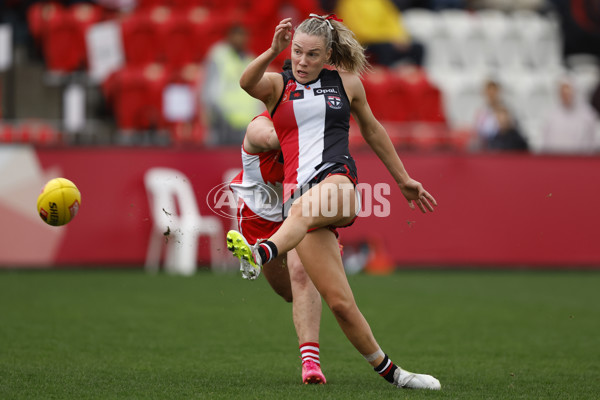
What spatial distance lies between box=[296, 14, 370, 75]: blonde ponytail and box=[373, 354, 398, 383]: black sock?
1701 mm

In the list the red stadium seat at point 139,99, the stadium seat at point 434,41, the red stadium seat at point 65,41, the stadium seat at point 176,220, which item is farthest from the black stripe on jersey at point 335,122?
Result: the stadium seat at point 434,41

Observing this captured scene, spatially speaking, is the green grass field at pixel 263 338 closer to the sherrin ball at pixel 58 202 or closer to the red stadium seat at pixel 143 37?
the sherrin ball at pixel 58 202

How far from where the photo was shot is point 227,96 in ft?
45.7

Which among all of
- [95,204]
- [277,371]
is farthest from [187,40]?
[277,371]

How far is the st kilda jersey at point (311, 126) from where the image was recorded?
5469mm

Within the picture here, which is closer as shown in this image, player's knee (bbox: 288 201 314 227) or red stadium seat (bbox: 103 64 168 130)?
player's knee (bbox: 288 201 314 227)

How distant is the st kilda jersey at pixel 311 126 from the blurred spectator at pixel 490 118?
9.02 metres

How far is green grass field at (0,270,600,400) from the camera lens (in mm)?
5609

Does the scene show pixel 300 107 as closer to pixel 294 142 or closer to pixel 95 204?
pixel 294 142

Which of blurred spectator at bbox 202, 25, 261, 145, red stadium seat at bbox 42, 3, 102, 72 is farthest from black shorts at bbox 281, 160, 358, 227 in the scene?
red stadium seat at bbox 42, 3, 102, 72

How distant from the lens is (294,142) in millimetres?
5543

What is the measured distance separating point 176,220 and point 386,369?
761 cm

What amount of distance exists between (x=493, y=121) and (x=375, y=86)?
2.68 metres

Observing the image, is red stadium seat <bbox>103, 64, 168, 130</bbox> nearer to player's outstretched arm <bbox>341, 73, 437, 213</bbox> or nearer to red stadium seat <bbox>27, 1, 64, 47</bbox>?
red stadium seat <bbox>27, 1, 64, 47</bbox>
